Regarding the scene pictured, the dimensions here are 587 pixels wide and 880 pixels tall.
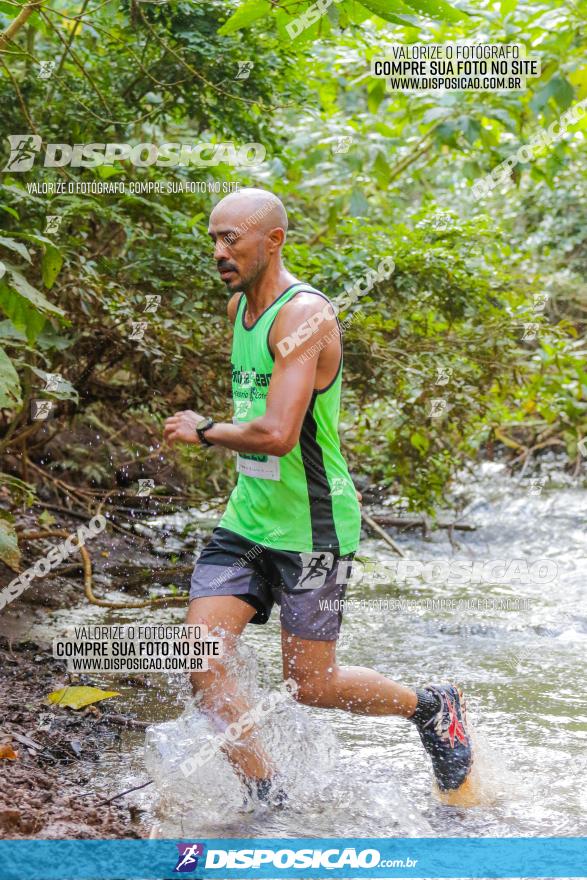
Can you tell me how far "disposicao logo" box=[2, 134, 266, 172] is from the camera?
217 inches

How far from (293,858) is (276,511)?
107 centimetres

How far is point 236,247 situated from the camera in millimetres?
3355

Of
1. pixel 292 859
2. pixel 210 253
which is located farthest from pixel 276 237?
pixel 210 253

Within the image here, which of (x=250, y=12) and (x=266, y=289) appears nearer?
(x=250, y=12)

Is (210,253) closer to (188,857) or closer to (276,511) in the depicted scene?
(276,511)

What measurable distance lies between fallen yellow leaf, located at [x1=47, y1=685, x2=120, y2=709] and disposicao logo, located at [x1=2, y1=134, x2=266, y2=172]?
8.87 feet

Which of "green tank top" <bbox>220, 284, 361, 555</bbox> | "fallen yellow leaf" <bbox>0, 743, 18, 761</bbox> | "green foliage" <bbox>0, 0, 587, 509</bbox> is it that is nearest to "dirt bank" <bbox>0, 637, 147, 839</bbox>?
"fallen yellow leaf" <bbox>0, 743, 18, 761</bbox>

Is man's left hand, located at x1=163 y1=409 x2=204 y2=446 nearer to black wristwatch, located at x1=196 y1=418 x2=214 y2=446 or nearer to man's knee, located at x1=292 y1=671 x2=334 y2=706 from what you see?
black wristwatch, located at x1=196 y1=418 x2=214 y2=446

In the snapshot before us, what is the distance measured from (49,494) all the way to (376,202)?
412 cm

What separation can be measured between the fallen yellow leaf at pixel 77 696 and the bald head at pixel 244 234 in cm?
187

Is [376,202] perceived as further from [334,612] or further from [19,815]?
[19,815]

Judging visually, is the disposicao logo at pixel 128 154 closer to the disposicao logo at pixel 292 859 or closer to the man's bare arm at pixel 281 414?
the man's bare arm at pixel 281 414

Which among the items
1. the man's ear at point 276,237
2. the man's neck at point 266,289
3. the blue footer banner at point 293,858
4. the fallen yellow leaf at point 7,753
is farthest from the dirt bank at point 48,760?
the man's ear at point 276,237

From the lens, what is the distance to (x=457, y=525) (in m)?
8.62
